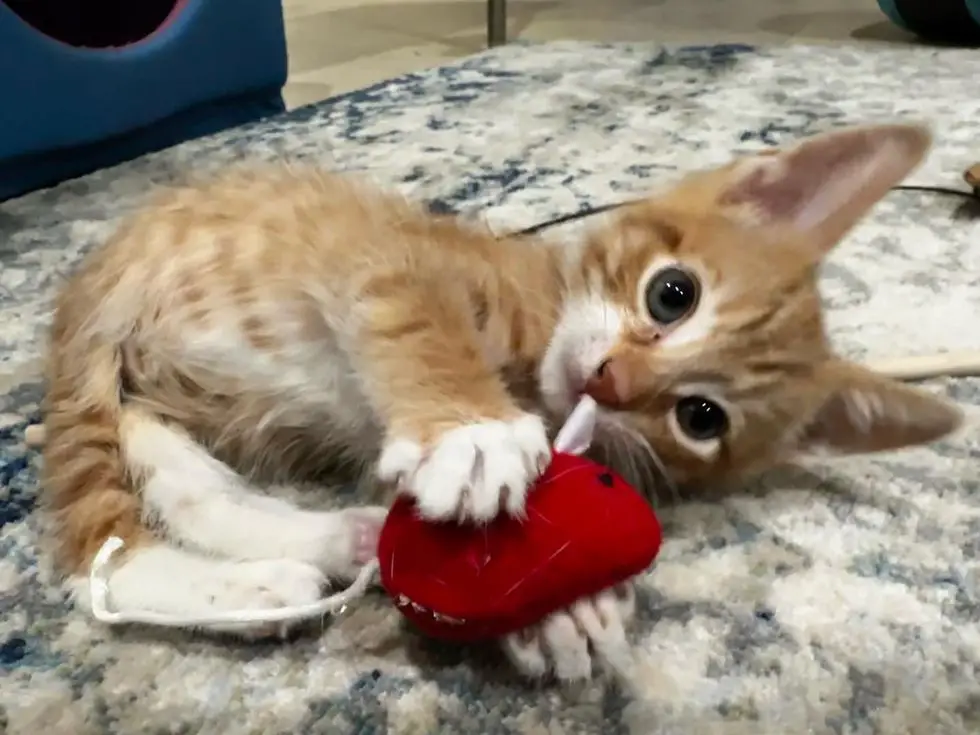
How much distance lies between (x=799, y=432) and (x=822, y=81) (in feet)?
5.79

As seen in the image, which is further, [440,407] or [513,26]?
[513,26]

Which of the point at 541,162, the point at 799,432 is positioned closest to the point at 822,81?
the point at 541,162

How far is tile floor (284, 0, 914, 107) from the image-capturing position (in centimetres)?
312

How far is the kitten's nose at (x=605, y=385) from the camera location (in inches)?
34.0

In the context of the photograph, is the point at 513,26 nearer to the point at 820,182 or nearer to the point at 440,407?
the point at 820,182

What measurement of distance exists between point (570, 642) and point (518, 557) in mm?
72

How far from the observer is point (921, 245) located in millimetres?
1558

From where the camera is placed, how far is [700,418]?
3.00ft

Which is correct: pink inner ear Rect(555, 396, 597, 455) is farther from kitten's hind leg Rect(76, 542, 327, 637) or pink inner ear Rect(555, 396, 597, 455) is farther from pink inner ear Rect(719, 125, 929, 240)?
pink inner ear Rect(719, 125, 929, 240)

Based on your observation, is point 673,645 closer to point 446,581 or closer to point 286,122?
point 446,581

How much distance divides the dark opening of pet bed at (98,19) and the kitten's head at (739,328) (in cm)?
147

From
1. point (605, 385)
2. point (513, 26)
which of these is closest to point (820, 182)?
point (605, 385)

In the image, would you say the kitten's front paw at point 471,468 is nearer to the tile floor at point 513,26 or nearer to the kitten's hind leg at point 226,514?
the kitten's hind leg at point 226,514

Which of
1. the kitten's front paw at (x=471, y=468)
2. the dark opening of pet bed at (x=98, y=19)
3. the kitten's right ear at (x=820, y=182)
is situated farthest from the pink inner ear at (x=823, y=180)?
the dark opening of pet bed at (x=98, y=19)
